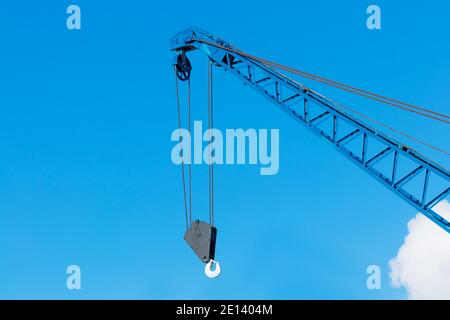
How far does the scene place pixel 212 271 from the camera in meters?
18.3

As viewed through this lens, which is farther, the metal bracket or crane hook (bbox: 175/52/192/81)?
crane hook (bbox: 175/52/192/81)

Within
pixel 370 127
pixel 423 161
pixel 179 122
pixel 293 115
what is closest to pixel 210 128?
pixel 179 122

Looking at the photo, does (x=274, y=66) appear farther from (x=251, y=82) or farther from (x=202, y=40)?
(x=202, y=40)

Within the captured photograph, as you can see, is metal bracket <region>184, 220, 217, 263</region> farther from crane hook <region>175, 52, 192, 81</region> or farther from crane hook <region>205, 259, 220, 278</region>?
crane hook <region>175, 52, 192, 81</region>

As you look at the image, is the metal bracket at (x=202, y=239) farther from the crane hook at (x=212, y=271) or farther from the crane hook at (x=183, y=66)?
the crane hook at (x=183, y=66)

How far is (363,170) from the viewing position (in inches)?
1016

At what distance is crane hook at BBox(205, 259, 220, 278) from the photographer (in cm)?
1822

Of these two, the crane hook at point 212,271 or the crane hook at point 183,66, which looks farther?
the crane hook at point 183,66

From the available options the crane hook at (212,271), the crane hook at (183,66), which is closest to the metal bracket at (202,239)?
the crane hook at (212,271)

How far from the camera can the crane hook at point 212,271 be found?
18.2 meters

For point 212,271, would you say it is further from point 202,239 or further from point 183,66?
point 183,66

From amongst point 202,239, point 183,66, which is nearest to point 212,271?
point 202,239

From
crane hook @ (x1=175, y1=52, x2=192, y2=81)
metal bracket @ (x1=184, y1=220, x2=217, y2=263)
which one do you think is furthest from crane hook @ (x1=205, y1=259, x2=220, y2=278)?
crane hook @ (x1=175, y1=52, x2=192, y2=81)

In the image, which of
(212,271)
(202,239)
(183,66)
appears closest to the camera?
(212,271)
